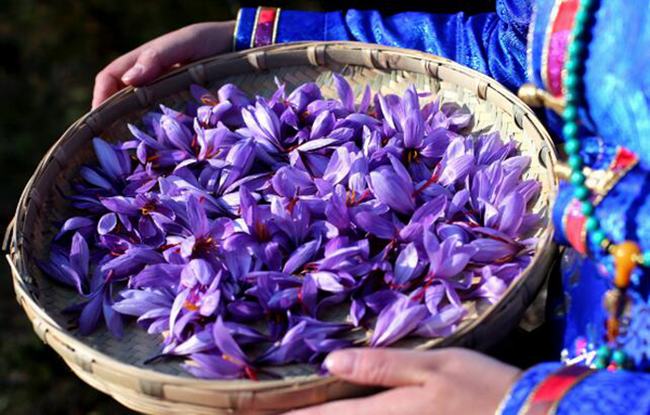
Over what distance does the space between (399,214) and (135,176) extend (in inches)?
10.5

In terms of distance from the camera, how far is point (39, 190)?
0.88 m

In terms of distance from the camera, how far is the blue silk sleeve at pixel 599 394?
59cm

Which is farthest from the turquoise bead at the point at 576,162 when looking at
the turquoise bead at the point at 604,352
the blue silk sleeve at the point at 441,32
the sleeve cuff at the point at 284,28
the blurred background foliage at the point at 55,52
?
the blurred background foliage at the point at 55,52

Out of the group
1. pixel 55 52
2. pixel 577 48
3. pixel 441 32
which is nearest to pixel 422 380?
pixel 577 48

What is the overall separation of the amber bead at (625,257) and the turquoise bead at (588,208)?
0.10 ft

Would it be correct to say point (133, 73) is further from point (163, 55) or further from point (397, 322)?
point (397, 322)

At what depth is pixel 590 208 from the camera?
0.62m

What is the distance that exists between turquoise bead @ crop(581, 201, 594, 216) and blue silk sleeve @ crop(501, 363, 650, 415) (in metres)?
0.10

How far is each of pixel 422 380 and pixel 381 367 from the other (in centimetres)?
3

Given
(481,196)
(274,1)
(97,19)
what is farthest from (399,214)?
(97,19)

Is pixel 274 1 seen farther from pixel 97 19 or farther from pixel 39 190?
pixel 39 190

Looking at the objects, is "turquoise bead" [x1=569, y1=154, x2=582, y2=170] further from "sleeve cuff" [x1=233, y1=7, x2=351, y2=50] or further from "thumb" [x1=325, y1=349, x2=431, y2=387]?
"sleeve cuff" [x1=233, y1=7, x2=351, y2=50]

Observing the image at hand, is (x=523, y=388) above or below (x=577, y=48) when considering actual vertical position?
below

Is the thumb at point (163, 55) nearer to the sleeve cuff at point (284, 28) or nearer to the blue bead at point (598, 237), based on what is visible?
the sleeve cuff at point (284, 28)
